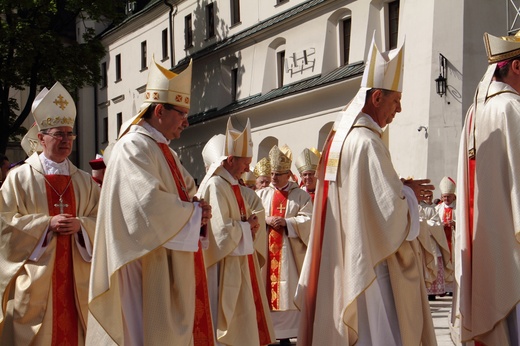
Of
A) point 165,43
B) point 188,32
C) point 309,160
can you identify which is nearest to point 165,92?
point 309,160

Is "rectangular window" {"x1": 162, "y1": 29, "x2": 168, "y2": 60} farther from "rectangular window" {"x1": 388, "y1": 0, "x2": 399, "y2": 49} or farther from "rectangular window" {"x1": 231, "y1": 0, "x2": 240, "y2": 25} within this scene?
"rectangular window" {"x1": 388, "y1": 0, "x2": 399, "y2": 49}

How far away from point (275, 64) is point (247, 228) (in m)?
21.9

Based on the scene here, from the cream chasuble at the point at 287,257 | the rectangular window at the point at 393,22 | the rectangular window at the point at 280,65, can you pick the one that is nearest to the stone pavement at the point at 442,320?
the cream chasuble at the point at 287,257

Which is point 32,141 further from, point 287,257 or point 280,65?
point 280,65

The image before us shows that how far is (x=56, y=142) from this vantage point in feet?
23.8

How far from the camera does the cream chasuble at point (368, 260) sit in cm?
582

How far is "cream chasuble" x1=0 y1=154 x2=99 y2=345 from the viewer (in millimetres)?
6996

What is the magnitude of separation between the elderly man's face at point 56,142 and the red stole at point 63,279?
17cm

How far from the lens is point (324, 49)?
84.8 feet

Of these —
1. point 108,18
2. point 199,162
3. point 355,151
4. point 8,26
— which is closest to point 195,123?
point 199,162

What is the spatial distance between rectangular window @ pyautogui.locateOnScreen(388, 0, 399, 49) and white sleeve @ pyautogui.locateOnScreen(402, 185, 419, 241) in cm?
1752

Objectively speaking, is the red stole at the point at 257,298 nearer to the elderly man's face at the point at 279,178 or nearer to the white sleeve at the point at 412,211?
the elderly man's face at the point at 279,178

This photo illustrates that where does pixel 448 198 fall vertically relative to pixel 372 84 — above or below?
below

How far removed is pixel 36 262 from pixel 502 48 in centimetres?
394
